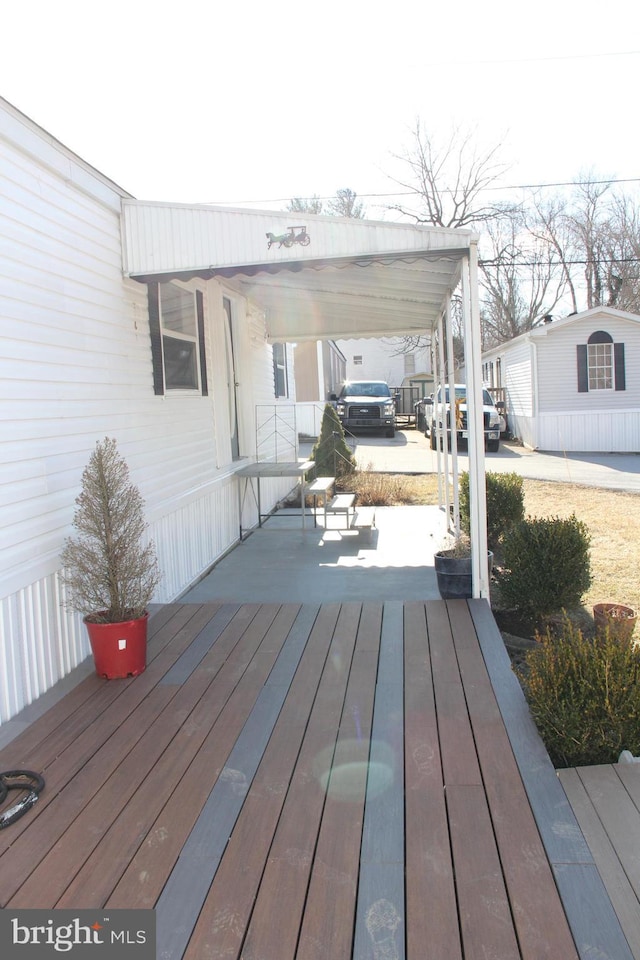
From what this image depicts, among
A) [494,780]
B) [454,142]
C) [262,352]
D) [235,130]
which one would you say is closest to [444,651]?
[494,780]

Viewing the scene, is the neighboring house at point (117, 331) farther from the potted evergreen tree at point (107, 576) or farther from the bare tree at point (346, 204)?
the bare tree at point (346, 204)

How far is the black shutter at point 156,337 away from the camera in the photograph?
4.84 m

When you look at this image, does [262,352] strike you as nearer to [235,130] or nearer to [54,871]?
[235,130]

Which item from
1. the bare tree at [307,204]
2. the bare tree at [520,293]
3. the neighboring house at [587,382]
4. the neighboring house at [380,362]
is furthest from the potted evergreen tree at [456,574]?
the neighboring house at [380,362]

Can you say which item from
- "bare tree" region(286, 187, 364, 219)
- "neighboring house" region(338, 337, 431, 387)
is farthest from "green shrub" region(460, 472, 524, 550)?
"neighboring house" region(338, 337, 431, 387)

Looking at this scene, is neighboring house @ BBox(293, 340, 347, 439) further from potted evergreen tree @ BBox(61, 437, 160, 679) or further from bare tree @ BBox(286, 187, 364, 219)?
potted evergreen tree @ BBox(61, 437, 160, 679)

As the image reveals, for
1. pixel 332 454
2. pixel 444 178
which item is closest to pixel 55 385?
pixel 332 454

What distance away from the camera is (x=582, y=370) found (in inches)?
655

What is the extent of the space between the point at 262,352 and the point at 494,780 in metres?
7.03

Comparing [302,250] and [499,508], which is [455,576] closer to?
[302,250]

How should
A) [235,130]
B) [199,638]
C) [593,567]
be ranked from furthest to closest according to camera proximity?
[235,130]
[593,567]
[199,638]

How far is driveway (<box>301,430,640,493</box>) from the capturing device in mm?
12125

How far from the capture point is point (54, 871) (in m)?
2.02

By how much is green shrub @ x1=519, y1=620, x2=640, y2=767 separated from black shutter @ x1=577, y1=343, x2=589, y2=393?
1487 cm
